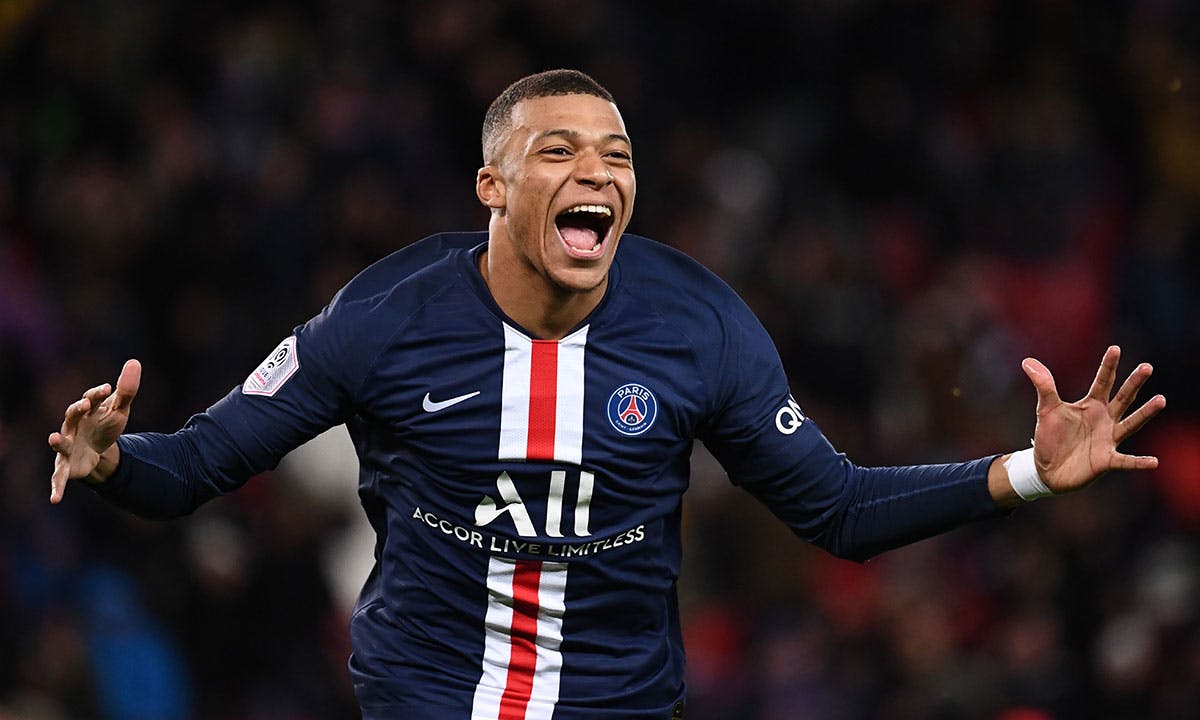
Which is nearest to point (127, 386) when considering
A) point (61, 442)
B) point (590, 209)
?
point (61, 442)

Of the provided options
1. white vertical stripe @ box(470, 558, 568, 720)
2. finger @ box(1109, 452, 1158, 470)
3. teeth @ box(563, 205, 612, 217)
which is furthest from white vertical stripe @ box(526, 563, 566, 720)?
finger @ box(1109, 452, 1158, 470)

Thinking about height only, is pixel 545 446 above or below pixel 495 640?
above

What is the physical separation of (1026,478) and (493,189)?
135cm

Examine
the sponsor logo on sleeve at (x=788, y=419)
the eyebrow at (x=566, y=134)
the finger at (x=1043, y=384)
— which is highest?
the eyebrow at (x=566, y=134)

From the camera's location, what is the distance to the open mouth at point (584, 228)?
433 cm

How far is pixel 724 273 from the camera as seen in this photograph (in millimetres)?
10000

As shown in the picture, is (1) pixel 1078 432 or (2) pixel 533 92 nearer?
(1) pixel 1078 432

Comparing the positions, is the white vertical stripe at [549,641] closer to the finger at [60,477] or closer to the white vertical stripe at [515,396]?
the white vertical stripe at [515,396]

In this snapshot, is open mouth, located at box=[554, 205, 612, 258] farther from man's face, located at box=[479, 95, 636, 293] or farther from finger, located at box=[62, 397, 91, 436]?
finger, located at box=[62, 397, 91, 436]

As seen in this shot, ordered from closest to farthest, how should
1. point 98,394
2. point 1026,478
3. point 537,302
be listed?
1. point 98,394
2. point 1026,478
3. point 537,302

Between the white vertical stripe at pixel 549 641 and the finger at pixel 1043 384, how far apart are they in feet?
3.59

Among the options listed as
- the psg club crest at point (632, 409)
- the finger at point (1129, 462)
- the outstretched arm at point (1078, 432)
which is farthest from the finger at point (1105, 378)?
the psg club crest at point (632, 409)

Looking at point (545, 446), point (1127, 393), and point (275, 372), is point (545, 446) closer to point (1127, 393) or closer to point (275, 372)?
point (275, 372)

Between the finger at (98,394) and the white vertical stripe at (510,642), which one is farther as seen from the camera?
the white vertical stripe at (510,642)
